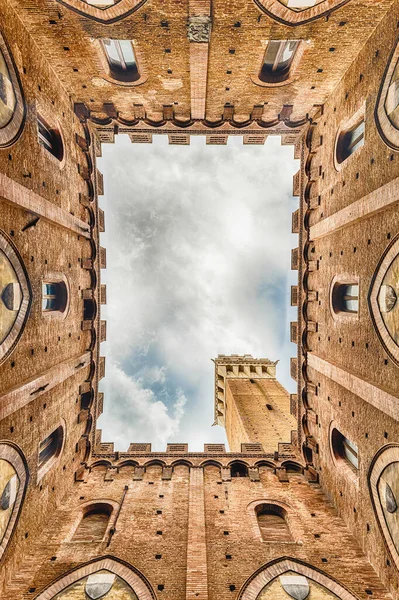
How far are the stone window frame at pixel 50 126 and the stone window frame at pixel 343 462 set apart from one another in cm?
1400

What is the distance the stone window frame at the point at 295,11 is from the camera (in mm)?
10570

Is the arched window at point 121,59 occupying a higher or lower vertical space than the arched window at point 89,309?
higher

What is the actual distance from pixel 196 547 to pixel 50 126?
15.0 m

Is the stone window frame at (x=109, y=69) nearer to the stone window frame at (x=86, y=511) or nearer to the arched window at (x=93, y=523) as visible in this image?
the stone window frame at (x=86, y=511)

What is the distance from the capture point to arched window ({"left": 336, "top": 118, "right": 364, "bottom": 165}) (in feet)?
40.2

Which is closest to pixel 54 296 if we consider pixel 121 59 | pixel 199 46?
pixel 121 59

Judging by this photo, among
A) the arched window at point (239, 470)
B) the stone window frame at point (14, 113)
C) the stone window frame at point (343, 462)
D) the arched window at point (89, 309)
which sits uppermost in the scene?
the stone window frame at point (14, 113)

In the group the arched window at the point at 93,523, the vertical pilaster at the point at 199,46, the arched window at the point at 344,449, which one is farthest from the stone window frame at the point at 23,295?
the arched window at the point at 344,449

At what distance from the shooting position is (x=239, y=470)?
15258 mm

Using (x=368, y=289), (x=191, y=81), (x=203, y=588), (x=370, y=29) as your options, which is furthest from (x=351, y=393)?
(x=191, y=81)

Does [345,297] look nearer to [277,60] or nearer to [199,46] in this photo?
[277,60]

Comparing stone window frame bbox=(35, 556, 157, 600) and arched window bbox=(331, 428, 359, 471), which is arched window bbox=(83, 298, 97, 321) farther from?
arched window bbox=(331, 428, 359, 471)

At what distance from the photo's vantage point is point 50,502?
41.0 ft

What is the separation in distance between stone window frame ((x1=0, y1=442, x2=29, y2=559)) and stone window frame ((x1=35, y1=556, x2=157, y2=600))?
5.85 feet
